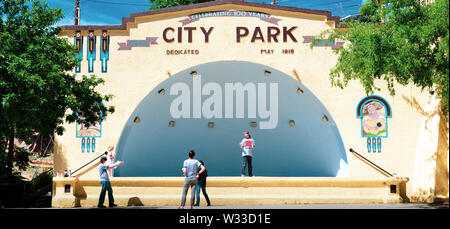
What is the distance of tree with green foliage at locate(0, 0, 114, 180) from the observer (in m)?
9.84

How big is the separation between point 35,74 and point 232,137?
33.6 feet

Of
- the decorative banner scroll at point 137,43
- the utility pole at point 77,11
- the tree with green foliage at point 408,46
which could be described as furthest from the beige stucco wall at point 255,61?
the utility pole at point 77,11

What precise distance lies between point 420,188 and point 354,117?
3.26 meters

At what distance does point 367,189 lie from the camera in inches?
531

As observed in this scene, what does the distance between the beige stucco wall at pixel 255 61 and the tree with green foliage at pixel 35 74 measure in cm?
303

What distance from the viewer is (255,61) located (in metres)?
15.7

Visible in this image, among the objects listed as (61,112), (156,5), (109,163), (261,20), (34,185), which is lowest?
(34,185)

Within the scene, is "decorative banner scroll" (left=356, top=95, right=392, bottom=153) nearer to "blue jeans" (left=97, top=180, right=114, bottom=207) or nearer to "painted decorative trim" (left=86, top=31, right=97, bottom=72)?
"blue jeans" (left=97, top=180, right=114, bottom=207)

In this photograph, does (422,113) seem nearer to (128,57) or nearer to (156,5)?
(128,57)

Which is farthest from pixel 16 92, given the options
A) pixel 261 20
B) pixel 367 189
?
pixel 367 189

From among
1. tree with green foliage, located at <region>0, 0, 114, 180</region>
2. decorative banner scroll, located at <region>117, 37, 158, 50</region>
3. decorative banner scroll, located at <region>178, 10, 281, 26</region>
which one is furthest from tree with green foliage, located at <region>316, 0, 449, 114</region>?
decorative banner scroll, located at <region>117, 37, 158, 50</region>

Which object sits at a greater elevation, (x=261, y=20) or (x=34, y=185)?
(x=261, y=20)

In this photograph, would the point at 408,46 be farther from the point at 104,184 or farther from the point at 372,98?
the point at 104,184

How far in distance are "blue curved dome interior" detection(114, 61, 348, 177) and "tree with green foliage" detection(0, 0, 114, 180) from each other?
14.0 feet
